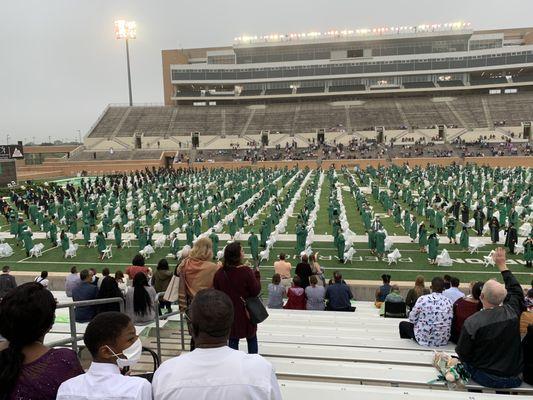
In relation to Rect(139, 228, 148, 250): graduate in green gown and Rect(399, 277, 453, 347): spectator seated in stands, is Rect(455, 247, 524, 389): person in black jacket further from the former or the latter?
Rect(139, 228, 148, 250): graduate in green gown

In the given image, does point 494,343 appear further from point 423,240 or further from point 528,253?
point 423,240

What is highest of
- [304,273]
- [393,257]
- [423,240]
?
[304,273]

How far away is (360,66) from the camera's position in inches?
2402

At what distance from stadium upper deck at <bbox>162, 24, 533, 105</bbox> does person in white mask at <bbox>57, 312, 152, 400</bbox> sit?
62.6 m

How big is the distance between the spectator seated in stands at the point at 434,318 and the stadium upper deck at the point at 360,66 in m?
59.7

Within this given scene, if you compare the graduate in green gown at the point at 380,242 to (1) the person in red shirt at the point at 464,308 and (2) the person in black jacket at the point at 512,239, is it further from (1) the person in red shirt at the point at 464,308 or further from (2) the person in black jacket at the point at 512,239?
(1) the person in red shirt at the point at 464,308

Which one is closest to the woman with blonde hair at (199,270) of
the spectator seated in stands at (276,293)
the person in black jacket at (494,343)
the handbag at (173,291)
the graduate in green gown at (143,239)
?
the handbag at (173,291)

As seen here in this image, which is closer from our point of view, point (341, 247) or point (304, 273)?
point (304, 273)

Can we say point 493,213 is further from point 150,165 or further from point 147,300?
point 150,165

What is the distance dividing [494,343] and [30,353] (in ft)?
10.6

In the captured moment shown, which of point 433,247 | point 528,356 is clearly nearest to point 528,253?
point 433,247

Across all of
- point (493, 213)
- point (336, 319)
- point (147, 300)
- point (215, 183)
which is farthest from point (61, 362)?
point (215, 183)

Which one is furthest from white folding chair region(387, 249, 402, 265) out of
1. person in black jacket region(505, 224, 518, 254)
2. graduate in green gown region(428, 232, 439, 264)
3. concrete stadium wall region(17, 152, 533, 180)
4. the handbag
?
concrete stadium wall region(17, 152, 533, 180)

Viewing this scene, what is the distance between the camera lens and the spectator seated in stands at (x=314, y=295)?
283 inches
